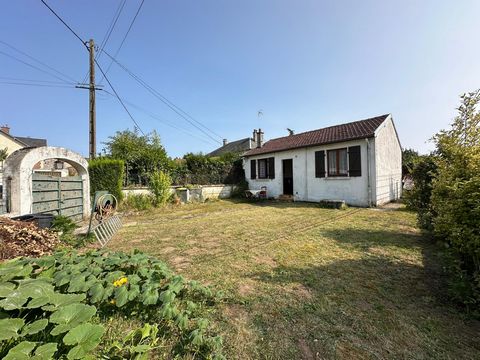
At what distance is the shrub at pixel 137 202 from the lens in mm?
10859

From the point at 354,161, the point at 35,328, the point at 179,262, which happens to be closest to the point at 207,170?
the point at 354,161

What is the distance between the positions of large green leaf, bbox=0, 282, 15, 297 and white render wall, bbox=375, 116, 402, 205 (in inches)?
445

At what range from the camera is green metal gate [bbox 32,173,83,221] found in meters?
6.12

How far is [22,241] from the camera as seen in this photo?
340cm

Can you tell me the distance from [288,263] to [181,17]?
951cm

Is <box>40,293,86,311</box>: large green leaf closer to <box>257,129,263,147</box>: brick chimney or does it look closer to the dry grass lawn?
the dry grass lawn

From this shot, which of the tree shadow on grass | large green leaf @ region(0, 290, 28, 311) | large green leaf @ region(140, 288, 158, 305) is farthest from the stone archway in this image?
the tree shadow on grass

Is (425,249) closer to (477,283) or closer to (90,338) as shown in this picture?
(477,283)

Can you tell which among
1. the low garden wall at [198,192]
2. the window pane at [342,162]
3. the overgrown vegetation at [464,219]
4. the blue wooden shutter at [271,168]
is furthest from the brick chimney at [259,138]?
the overgrown vegetation at [464,219]

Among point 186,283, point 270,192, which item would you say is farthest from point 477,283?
point 270,192

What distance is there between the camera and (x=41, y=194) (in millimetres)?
6289

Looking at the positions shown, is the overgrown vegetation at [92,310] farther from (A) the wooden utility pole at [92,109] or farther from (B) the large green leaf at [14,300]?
(A) the wooden utility pole at [92,109]

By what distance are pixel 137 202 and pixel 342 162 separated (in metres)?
10.1

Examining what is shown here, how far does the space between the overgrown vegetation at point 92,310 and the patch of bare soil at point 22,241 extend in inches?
42.1
